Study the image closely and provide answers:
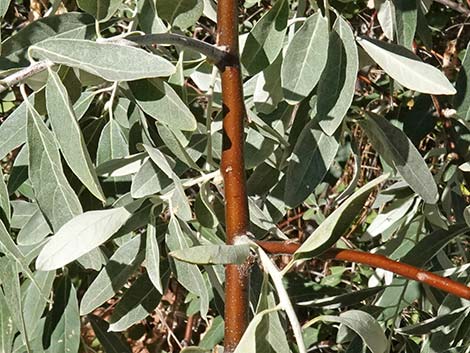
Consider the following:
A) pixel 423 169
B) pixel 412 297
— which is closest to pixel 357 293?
pixel 423 169

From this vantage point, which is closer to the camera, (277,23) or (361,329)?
(361,329)

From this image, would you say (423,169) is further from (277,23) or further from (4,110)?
(4,110)

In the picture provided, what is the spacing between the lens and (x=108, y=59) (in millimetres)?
732

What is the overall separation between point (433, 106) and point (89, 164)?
83cm

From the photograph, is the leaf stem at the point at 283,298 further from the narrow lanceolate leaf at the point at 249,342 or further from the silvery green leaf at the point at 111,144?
the silvery green leaf at the point at 111,144

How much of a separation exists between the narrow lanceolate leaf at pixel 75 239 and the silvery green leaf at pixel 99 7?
21 cm

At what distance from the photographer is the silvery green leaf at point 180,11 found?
0.85m

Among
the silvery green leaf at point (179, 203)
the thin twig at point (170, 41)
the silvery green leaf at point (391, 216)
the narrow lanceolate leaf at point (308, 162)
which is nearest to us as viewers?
the thin twig at point (170, 41)

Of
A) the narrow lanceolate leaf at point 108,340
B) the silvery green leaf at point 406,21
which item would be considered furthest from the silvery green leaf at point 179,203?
the narrow lanceolate leaf at point 108,340

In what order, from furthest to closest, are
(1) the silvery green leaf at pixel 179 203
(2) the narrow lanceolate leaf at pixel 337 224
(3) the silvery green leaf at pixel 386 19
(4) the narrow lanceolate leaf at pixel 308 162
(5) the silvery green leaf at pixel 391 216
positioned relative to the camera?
(5) the silvery green leaf at pixel 391 216 → (3) the silvery green leaf at pixel 386 19 → (4) the narrow lanceolate leaf at pixel 308 162 → (1) the silvery green leaf at pixel 179 203 → (2) the narrow lanceolate leaf at pixel 337 224

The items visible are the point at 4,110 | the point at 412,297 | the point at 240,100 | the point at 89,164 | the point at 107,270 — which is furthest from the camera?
the point at 4,110

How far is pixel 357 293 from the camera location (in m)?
1.09

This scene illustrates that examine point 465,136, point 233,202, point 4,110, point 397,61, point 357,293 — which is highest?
point 397,61

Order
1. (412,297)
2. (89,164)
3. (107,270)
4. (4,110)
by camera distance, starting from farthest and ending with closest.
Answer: (4,110)
(412,297)
(107,270)
(89,164)
